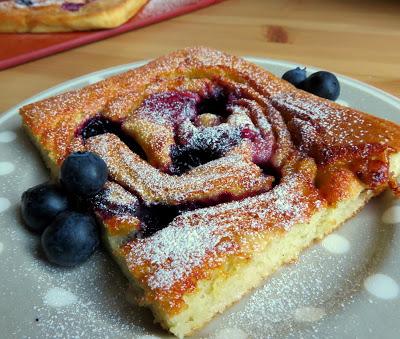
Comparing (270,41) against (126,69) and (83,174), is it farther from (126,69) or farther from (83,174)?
(83,174)

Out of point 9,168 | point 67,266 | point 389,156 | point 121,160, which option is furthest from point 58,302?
point 389,156

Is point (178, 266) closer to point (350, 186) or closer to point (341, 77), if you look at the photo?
point (350, 186)

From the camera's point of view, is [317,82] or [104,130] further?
[317,82]

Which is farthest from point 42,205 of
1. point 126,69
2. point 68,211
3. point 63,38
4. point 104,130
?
point 63,38

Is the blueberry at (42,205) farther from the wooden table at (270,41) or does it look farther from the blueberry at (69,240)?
the wooden table at (270,41)

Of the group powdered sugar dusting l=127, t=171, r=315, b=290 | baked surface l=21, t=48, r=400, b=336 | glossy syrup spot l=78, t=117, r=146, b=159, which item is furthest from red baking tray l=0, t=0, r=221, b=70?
powdered sugar dusting l=127, t=171, r=315, b=290

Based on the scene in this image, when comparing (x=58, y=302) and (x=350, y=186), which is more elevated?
(x=350, y=186)

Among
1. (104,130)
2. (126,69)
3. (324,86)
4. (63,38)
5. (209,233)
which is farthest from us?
(63,38)

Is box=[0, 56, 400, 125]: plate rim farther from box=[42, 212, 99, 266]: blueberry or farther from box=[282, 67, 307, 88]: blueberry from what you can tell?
box=[42, 212, 99, 266]: blueberry
